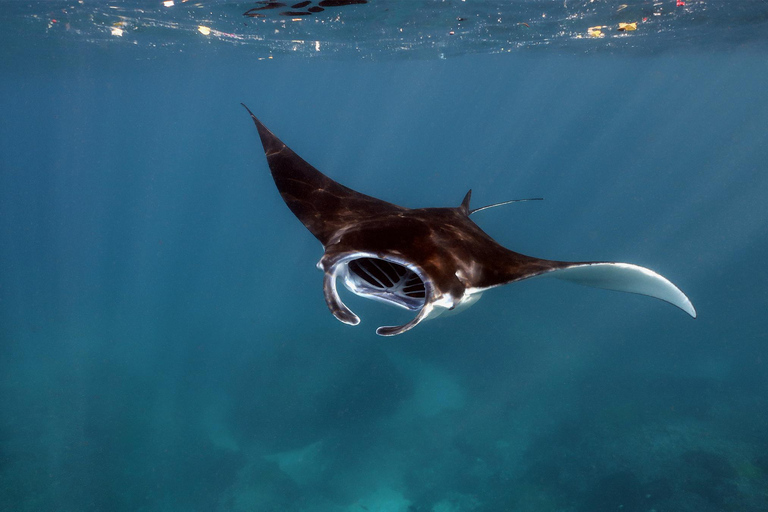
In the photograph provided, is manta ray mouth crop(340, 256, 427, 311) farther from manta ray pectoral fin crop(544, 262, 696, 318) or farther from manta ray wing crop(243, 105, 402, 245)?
manta ray pectoral fin crop(544, 262, 696, 318)

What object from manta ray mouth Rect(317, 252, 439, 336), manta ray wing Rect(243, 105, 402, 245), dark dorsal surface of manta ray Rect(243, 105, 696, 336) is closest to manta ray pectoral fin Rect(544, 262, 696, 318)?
dark dorsal surface of manta ray Rect(243, 105, 696, 336)

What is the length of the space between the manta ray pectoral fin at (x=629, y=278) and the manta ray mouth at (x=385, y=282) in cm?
104

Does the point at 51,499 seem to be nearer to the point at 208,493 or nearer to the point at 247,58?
the point at 208,493

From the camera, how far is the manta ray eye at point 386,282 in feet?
10.2

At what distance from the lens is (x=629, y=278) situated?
9.46 feet

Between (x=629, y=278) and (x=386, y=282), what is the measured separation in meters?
1.93

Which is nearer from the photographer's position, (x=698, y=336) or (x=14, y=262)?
(x=698, y=336)

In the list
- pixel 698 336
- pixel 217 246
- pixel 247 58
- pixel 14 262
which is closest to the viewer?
pixel 698 336

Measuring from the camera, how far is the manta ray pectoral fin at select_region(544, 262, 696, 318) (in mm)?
2674

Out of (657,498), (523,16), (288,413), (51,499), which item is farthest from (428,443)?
(523,16)

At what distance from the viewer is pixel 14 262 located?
4034 cm

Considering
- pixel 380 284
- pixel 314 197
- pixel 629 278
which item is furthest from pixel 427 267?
pixel 314 197

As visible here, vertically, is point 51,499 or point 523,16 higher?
point 523,16

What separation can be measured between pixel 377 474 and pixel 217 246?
101 feet
